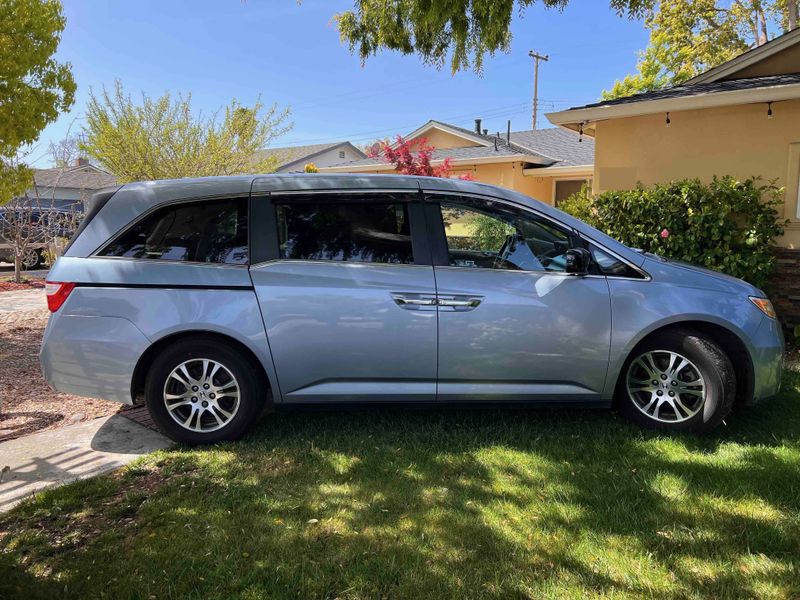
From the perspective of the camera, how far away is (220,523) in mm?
2918

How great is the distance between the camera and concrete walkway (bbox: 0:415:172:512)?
137 inches

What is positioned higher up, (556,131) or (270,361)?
(556,131)

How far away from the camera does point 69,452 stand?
395cm

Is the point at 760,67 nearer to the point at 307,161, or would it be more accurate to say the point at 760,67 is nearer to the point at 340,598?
the point at 340,598

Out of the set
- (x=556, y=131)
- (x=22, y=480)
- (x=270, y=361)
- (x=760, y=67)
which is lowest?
(x=22, y=480)

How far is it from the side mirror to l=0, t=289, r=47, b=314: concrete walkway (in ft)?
29.9

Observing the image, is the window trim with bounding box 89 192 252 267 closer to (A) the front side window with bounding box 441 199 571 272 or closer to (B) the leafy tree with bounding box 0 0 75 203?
(A) the front side window with bounding box 441 199 571 272

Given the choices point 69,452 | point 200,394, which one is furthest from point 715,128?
point 69,452

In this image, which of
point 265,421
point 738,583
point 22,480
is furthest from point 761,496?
point 22,480

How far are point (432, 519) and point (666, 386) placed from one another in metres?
1.99

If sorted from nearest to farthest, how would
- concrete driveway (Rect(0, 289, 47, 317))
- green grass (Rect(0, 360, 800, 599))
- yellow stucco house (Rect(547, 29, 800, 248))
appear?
green grass (Rect(0, 360, 800, 599))
yellow stucco house (Rect(547, 29, 800, 248))
concrete driveway (Rect(0, 289, 47, 317))

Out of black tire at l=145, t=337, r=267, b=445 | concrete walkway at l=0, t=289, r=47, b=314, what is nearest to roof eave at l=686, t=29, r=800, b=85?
black tire at l=145, t=337, r=267, b=445

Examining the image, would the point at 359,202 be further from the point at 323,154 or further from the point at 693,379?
the point at 323,154

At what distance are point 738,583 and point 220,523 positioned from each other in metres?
2.41
